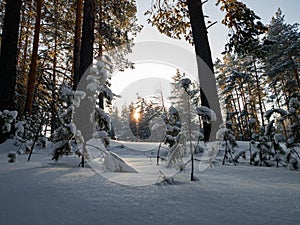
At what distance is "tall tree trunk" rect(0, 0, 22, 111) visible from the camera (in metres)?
4.52

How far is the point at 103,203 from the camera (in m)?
1.05

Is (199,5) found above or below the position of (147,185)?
→ above

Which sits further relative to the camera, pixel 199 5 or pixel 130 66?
pixel 130 66

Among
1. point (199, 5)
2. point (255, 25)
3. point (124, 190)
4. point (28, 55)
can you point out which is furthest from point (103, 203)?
point (28, 55)

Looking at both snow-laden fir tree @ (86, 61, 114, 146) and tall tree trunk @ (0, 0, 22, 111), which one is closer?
snow-laden fir tree @ (86, 61, 114, 146)

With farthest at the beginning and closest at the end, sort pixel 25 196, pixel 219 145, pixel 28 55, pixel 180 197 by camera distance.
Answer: pixel 28 55 < pixel 219 145 < pixel 180 197 < pixel 25 196

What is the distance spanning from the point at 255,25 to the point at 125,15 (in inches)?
205

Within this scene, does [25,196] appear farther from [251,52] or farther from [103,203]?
[251,52]

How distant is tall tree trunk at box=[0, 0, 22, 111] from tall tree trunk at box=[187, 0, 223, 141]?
4684 millimetres

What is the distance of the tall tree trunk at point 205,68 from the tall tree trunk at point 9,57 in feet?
15.4

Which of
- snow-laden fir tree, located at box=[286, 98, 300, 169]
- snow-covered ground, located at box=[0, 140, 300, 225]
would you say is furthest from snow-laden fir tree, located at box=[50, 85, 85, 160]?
snow-laden fir tree, located at box=[286, 98, 300, 169]

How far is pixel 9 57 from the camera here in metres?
4.70

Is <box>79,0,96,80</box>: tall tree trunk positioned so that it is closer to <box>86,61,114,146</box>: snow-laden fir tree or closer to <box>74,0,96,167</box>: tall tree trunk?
<box>74,0,96,167</box>: tall tree trunk

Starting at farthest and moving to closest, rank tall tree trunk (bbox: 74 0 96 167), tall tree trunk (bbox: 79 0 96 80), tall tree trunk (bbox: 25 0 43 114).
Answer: tall tree trunk (bbox: 25 0 43 114) → tall tree trunk (bbox: 79 0 96 80) → tall tree trunk (bbox: 74 0 96 167)
